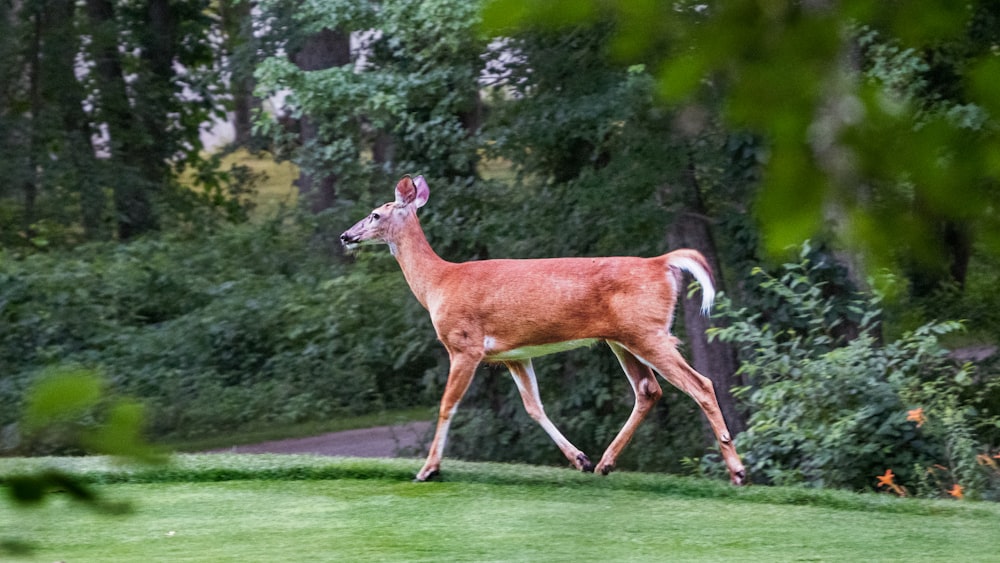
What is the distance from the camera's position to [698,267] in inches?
275

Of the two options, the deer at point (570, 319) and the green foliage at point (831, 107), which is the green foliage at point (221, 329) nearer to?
the deer at point (570, 319)

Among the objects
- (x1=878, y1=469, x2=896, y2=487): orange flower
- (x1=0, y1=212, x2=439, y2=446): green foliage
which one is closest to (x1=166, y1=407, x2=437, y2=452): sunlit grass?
(x1=0, y1=212, x2=439, y2=446): green foliage

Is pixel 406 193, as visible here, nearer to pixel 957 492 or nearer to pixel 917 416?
pixel 917 416

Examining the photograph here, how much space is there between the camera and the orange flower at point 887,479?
7.73 meters

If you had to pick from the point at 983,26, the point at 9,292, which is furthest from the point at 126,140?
the point at 983,26

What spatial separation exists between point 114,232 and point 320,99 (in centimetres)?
779

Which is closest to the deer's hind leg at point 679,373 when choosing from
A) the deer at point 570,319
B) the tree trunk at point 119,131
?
the deer at point 570,319

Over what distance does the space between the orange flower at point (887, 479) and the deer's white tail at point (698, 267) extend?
5.09 feet

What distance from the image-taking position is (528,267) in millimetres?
7535

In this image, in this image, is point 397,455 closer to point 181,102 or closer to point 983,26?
point 181,102

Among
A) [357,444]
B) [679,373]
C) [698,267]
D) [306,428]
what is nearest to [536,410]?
[679,373]

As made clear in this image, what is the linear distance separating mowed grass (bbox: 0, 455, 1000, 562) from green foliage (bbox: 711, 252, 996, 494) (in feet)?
5.02

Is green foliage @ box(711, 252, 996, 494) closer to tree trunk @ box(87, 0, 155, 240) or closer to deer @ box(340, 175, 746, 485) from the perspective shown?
deer @ box(340, 175, 746, 485)

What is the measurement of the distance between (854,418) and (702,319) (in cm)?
409
